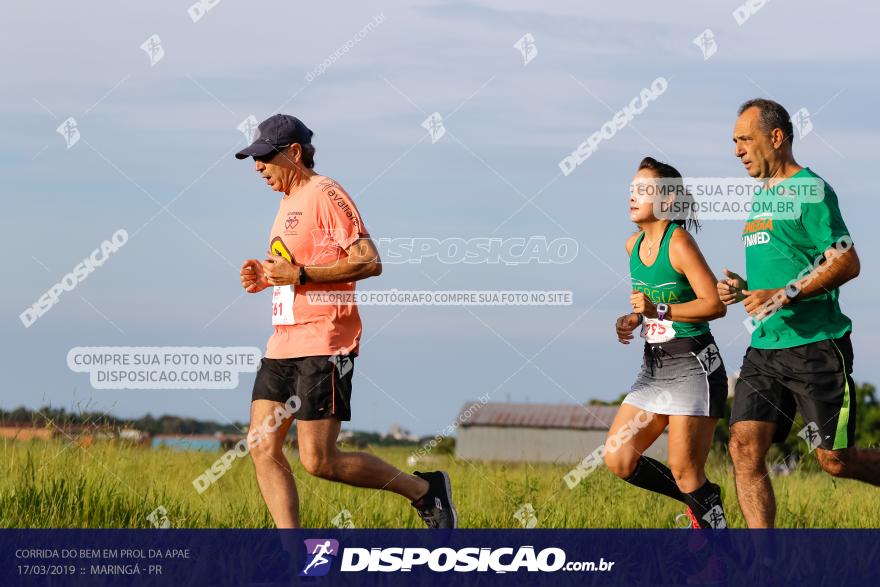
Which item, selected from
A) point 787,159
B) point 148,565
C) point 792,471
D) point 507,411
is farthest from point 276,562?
point 507,411

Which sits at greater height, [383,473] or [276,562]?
[383,473]

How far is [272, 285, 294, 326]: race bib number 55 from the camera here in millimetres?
6586

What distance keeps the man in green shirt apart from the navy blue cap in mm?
2392

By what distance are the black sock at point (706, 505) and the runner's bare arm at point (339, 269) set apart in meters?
2.12

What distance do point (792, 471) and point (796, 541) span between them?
10.7ft

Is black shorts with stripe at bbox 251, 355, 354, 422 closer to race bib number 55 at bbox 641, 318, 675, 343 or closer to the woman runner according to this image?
the woman runner

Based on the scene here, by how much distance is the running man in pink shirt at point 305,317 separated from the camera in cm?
652

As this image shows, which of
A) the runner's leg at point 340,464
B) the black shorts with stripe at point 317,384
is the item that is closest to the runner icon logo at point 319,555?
the runner's leg at point 340,464

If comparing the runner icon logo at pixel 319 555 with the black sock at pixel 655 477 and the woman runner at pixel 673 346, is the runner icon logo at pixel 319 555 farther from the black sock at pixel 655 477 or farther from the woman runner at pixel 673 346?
the black sock at pixel 655 477

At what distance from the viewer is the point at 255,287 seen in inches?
263

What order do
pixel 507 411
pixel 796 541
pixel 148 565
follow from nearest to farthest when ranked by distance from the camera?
pixel 148 565
pixel 796 541
pixel 507 411

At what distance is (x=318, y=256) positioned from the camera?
21.6 ft

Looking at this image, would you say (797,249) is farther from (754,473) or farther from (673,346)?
(754,473)

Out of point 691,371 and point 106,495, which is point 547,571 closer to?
point 691,371
